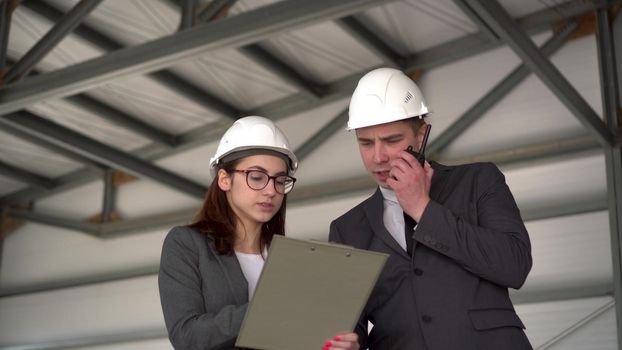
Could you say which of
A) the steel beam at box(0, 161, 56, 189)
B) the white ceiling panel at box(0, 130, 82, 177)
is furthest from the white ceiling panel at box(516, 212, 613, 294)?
the steel beam at box(0, 161, 56, 189)

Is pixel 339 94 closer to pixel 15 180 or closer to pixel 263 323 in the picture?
pixel 15 180

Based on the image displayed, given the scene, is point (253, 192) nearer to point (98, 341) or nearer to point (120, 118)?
point (120, 118)

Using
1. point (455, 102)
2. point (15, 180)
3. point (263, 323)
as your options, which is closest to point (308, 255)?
point (263, 323)

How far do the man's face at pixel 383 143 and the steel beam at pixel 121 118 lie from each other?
1021 centimetres

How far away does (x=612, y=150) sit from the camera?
1023 centimetres

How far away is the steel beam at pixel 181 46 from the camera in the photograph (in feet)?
26.1

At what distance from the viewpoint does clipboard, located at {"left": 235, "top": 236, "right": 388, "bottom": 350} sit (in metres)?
2.99

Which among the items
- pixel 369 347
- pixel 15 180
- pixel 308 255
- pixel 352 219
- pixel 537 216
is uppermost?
pixel 15 180

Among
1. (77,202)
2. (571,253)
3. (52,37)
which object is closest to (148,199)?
(77,202)

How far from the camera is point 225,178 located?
12.6 feet

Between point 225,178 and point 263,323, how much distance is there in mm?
897

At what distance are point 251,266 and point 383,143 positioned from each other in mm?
784

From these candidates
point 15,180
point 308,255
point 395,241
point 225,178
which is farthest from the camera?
point 15,180

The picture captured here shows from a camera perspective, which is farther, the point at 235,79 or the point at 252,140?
the point at 235,79
